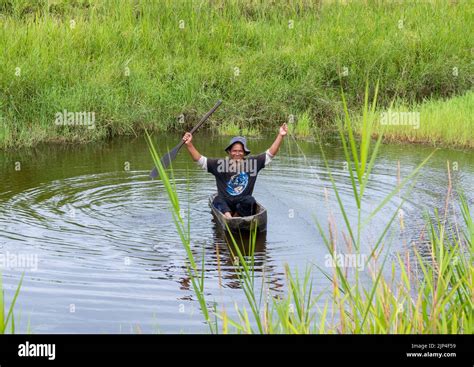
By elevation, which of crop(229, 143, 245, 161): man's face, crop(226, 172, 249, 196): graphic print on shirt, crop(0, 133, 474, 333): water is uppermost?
crop(229, 143, 245, 161): man's face

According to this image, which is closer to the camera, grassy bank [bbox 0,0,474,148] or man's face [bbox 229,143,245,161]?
man's face [bbox 229,143,245,161]

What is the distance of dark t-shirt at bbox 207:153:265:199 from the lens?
34.8ft

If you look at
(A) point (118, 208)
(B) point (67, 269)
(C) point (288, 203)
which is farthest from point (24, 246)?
(C) point (288, 203)

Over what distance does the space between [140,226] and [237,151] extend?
1464 mm

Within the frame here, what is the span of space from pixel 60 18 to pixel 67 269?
1232cm

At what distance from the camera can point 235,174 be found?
10.6 meters

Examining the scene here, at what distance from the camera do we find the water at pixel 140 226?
7570 millimetres

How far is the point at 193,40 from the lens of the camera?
64.5 ft

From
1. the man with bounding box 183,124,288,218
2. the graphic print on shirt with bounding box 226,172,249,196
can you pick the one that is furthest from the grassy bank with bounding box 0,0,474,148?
the graphic print on shirt with bounding box 226,172,249,196

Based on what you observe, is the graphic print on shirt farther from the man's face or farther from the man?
the man's face

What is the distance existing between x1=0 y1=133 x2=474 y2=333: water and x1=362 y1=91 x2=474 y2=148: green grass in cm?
46

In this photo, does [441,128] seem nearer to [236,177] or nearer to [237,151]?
[236,177]

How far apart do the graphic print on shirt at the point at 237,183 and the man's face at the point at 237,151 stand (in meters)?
0.23
